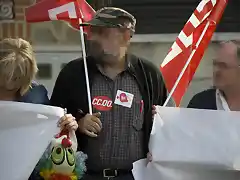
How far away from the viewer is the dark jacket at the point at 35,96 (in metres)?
3.31

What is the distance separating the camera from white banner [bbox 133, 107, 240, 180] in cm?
329

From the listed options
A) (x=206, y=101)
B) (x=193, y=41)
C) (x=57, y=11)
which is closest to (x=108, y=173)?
(x=206, y=101)

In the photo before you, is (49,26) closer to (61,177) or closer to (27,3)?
(27,3)

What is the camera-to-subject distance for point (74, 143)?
3.31 m

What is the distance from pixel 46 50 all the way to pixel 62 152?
2.07 metres

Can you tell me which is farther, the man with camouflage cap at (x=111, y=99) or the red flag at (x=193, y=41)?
the red flag at (x=193, y=41)

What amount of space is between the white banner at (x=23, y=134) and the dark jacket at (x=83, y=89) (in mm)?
224

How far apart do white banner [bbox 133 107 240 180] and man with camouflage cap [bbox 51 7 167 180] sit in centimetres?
13

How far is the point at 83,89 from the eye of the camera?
11.4 feet

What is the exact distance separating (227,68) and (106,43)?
65 centimetres

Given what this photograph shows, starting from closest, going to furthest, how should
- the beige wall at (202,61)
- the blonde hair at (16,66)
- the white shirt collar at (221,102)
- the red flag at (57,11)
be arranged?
the blonde hair at (16,66) < the white shirt collar at (221,102) < the red flag at (57,11) < the beige wall at (202,61)

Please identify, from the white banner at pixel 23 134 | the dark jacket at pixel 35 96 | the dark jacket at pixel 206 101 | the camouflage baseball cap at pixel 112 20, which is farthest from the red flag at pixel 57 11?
the dark jacket at pixel 206 101

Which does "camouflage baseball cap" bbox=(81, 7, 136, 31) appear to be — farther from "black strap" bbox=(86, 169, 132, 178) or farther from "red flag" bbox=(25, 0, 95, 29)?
"black strap" bbox=(86, 169, 132, 178)

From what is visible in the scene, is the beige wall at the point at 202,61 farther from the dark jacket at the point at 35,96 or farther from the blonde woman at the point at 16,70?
the blonde woman at the point at 16,70
